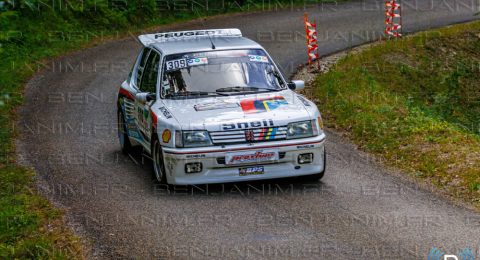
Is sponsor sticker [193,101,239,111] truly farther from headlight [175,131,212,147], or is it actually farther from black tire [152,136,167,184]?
black tire [152,136,167,184]

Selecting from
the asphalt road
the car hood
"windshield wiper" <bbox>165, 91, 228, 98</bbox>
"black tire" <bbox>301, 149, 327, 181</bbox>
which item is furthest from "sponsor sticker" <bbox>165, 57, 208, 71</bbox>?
"black tire" <bbox>301, 149, 327, 181</bbox>

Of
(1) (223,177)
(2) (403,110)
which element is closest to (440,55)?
(2) (403,110)

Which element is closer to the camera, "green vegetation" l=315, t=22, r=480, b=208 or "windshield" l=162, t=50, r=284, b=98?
"windshield" l=162, t=50, r=284, b=98

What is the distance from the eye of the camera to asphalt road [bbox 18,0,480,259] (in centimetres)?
848

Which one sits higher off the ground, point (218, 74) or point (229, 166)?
point (218, 74)

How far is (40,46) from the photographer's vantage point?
→ 23.9 metres

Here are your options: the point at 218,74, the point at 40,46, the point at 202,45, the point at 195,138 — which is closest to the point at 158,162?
the point at 195,138

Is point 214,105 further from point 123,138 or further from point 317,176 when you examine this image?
point 123,138

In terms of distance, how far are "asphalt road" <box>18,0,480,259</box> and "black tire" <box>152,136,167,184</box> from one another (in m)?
0.16

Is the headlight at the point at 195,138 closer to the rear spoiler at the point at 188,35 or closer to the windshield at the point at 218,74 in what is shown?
the windshield at the point at 218,74

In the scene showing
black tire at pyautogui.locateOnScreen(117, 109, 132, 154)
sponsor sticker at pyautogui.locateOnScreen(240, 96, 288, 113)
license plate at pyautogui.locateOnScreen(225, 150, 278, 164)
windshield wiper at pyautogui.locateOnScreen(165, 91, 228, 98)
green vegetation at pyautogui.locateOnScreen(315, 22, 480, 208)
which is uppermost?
windshield wiper at pyautogui.locateOnScreen(165, 91, 228, 98)

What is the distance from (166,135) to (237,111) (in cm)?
90

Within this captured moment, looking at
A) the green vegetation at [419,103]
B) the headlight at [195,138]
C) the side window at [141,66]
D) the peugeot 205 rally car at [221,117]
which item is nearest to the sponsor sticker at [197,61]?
the peugeot 205 rally car at [221,117]

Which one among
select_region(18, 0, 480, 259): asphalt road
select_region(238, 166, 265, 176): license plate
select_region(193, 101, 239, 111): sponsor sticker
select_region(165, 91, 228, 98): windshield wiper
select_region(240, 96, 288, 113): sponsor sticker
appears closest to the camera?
select_region(18, 0, 480, 259): asphalt road
